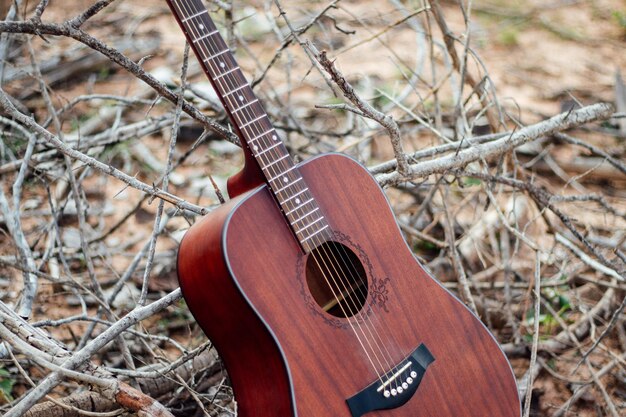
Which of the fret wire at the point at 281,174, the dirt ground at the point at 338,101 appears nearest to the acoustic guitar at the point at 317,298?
the fret wire at the point at 281,174

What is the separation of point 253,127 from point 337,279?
48cm

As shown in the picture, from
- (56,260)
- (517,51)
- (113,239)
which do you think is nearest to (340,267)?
(56,260)

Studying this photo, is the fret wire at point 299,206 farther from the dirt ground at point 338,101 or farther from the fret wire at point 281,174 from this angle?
the dirt ground at point 338,101

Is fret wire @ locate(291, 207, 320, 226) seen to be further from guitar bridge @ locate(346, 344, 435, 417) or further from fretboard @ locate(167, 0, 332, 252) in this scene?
guitar bridge @ locate(346, 344, 435, 417)

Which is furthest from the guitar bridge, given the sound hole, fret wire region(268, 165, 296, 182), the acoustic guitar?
fret wire region(268, 165, 296, 182)

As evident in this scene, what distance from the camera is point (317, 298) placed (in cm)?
197

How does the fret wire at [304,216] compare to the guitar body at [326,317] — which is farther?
the fret wire at [304,216]

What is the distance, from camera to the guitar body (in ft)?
5.69

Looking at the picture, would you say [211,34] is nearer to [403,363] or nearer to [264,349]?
[264,349]

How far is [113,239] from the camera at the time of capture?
377cm

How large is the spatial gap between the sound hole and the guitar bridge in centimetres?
20

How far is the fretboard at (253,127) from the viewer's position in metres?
1.85

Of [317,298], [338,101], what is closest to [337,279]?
[317,298]

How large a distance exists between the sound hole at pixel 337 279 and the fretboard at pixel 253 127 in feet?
0.26
